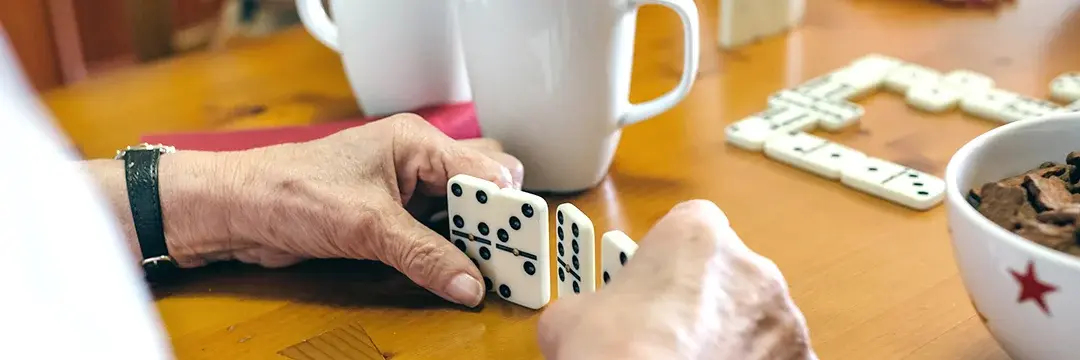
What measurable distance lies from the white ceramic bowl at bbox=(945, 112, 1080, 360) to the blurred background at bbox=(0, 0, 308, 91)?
0.99 metres

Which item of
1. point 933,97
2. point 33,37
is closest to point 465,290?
point 933,97

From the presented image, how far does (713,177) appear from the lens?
751 millimetres

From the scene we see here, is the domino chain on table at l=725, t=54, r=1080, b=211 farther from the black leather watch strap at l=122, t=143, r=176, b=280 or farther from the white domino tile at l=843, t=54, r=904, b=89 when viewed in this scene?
the black leather watch strap at l=122, t=143, r=176, b=280

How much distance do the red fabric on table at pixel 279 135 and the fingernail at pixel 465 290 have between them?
194mm

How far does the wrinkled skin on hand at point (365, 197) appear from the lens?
596 mm

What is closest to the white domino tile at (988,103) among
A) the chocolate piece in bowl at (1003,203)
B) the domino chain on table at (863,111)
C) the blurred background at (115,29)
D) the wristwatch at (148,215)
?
the domino chain on table at (863,111)

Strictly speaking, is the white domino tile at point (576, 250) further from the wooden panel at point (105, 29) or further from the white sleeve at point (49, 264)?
the wooden panel at point (105, 29)

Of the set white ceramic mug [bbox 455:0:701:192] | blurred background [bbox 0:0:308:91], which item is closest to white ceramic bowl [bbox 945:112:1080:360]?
white ceramic mug [bbox 455:0:701:192]

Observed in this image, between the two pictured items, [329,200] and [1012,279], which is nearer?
[1012,279]

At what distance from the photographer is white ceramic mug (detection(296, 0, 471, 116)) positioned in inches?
31.0

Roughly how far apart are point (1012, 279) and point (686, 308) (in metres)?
0.15

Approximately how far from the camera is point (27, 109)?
47 centimetres

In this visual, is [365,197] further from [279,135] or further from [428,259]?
[279,135]

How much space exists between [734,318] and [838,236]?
0.25 meters
